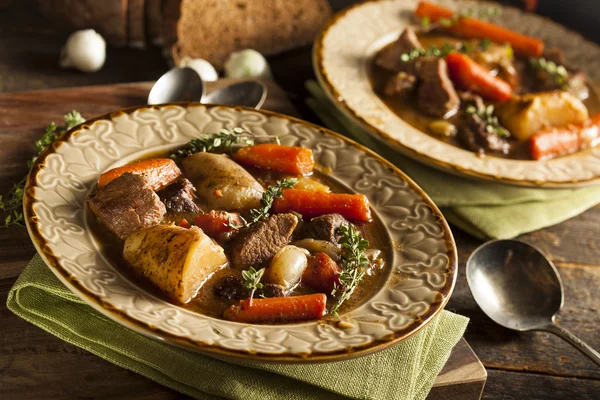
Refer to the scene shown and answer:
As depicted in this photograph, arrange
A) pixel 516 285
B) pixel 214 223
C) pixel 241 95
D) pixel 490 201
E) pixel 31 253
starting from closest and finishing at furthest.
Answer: pixel 214 223, pixel 31 253, pixel 516 285, pixel 490 201, pixel 241 95

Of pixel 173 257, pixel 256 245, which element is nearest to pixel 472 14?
pixel 256 245

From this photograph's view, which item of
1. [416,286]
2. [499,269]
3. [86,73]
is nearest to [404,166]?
[499,269]

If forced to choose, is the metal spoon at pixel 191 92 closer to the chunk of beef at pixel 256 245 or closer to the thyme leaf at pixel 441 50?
the thyme leaf at pixel 441 50

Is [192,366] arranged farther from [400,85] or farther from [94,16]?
[94,16]

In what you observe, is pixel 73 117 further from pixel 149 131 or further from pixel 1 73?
pixel 1 73

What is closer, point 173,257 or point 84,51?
point 173,257

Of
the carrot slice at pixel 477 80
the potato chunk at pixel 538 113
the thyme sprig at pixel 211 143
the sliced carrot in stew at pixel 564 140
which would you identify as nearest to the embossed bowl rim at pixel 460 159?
the sliced carrot in stew at pixel 564 140
